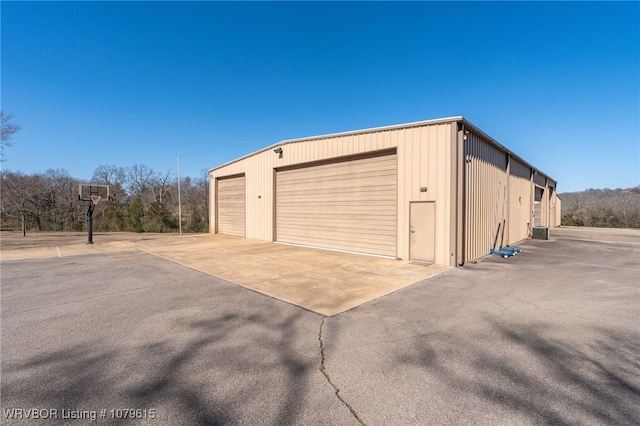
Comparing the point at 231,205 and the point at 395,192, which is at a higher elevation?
the point at 395,192

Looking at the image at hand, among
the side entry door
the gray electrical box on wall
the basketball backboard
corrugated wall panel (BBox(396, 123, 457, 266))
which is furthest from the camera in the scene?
the gray electrical box on wall

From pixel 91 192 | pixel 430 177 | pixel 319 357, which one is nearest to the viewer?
pixel 319 357

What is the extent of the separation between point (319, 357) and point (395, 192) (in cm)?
715

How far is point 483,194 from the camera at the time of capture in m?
9.66

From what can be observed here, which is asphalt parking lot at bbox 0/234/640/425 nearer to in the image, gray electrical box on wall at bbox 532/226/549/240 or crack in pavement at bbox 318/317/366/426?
crack in pavement at bbox 318/317/366/426

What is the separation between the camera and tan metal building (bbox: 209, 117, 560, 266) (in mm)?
7996

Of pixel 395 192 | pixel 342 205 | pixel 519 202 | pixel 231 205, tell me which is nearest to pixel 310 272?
pixel 395 192

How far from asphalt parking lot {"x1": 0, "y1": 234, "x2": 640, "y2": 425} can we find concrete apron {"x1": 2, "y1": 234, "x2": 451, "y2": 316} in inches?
18.5

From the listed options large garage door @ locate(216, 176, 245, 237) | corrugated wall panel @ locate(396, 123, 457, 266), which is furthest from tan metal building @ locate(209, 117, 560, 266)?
large garage door @ locate(216, 176, 245, 237)

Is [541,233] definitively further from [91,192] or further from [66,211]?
[66,211]

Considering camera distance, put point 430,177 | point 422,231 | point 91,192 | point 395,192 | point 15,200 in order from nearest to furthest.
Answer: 1. point 430,177
2. point 422,231
3. point 395,192
4. point 91,192
5. point 15,200

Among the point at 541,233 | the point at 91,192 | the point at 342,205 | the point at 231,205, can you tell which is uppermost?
the point at 91,192

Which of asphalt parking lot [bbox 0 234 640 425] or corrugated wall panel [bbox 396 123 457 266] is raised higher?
corrugated wall panel [bbox 396 123 457 266]

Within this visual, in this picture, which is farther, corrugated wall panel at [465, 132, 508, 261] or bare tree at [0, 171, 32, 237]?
bare tree at [0, 171, 32, 237]
